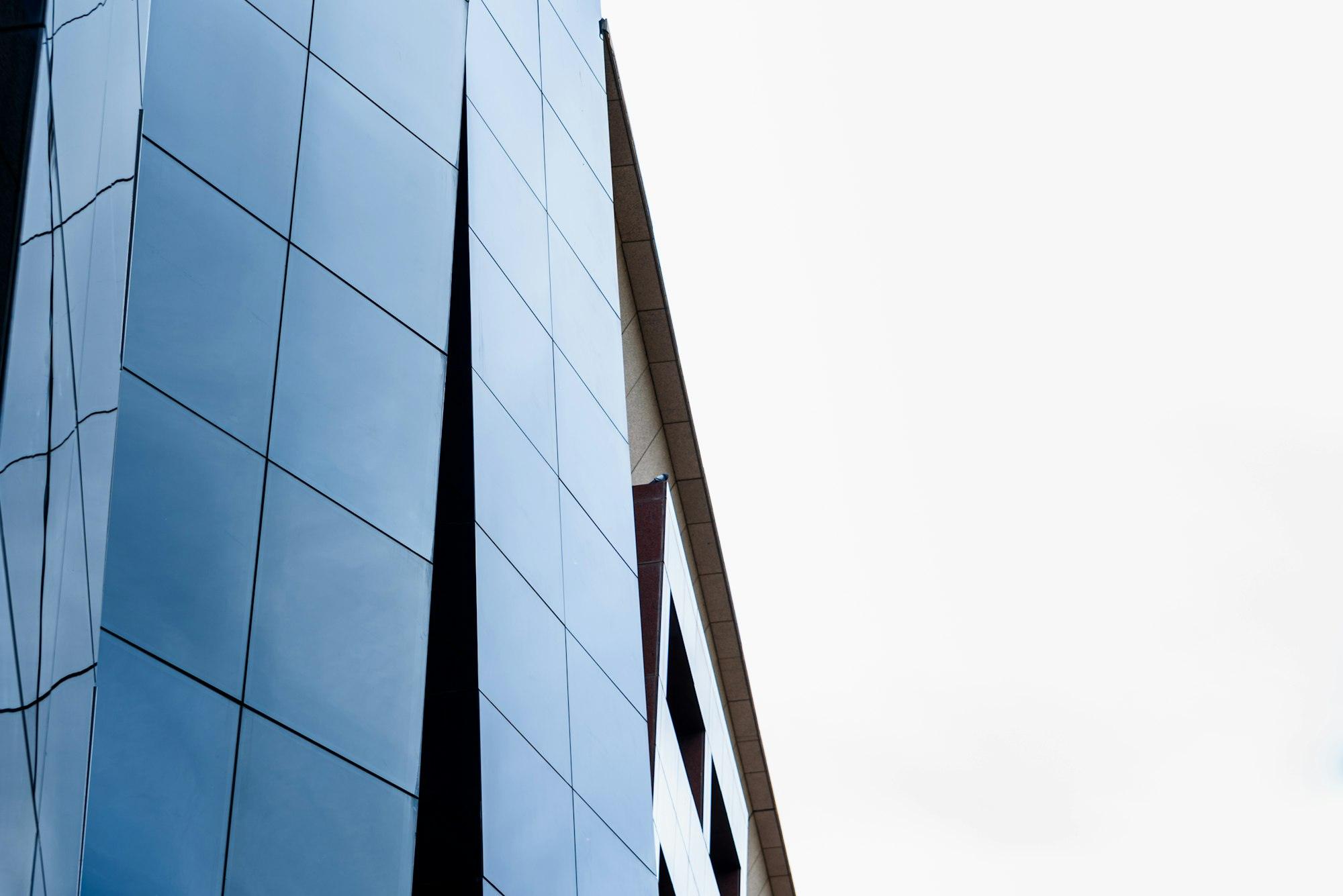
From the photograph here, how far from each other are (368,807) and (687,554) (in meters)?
21.9

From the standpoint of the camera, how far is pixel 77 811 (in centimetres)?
617

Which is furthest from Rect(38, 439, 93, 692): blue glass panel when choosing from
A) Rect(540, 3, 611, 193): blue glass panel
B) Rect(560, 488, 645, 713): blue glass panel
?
Rect(540, 3, 611, 193): blue glass panel

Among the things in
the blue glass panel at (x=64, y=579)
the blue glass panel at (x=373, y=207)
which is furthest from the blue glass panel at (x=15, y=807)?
the blue glass panel at (x=373, y=207)

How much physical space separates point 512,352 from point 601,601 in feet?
12.3

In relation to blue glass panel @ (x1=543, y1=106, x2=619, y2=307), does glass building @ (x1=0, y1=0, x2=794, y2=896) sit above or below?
below

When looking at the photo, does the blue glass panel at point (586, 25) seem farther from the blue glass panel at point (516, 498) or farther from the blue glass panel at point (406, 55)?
the blue glass panel at point (516, 498)

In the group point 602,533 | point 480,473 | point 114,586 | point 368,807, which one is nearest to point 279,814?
point 368,807

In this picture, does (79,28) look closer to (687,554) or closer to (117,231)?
(117,231)

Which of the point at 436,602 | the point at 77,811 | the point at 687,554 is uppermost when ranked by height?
the point at 687,554

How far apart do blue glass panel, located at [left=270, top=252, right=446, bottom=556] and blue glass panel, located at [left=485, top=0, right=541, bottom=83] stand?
7.38 m

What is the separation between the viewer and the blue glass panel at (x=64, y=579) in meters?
5.14

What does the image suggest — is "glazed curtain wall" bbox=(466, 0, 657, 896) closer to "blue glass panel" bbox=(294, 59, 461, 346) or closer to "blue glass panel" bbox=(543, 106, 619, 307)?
"blue glass panel" bbox=(543, 106, 619, 307)

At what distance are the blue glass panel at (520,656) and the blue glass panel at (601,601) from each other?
1150 millimetres

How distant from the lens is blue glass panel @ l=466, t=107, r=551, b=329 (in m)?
16.3
